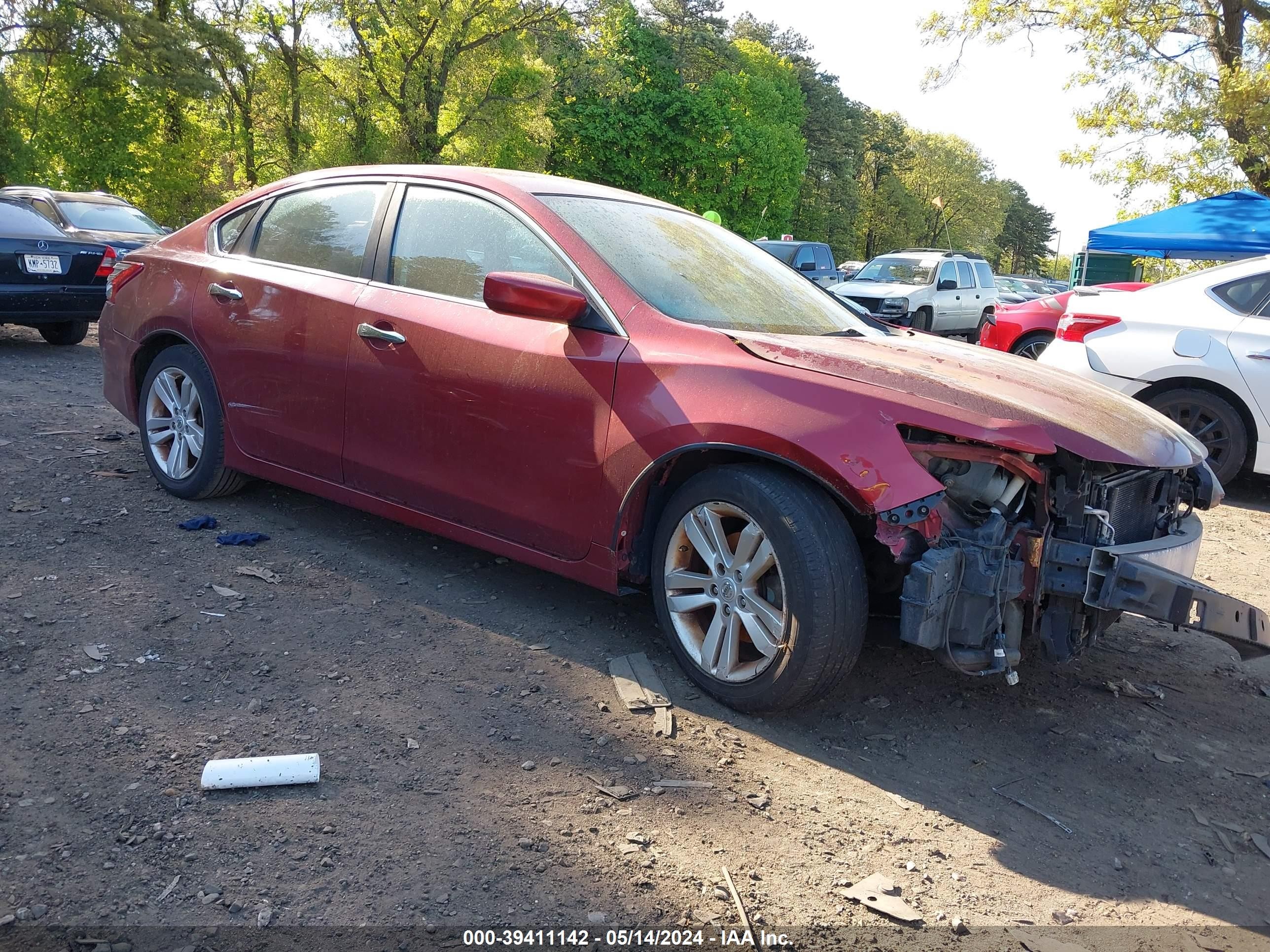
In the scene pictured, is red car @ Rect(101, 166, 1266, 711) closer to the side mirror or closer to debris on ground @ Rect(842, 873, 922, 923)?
the side mirror

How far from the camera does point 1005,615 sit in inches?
123

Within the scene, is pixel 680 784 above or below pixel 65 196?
below

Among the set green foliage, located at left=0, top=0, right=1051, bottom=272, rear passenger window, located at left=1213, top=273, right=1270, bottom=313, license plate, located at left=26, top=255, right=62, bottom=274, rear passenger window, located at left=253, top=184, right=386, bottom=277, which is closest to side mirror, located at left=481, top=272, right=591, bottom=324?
rear passenger window, located at left=253, top=184, right=386, bottom=277

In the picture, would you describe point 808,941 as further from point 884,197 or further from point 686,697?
point 884,197

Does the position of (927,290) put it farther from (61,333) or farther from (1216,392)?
(61,333)

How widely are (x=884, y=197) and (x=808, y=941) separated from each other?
85954mm

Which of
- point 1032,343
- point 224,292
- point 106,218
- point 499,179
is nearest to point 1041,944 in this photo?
point 499,179

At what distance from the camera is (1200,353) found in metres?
6.73

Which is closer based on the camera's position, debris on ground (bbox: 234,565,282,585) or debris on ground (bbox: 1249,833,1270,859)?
debris on ground (bbox: 1249,833,1270,859)

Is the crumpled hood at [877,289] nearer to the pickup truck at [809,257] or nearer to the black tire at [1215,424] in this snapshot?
the pickup truck at [809,257]

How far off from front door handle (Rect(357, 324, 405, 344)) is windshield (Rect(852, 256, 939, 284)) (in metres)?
14.5

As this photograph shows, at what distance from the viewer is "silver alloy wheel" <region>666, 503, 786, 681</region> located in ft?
10.5

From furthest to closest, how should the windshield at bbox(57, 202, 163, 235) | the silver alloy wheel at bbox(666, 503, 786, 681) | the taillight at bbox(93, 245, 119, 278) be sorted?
the windshield at bbox(57, 202, 163, 235), the taillight at bbox(93, 245, 119, 278), the silver alloy wheel at bbox(666, 503, 786, 681)

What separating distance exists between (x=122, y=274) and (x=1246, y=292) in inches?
269
